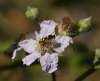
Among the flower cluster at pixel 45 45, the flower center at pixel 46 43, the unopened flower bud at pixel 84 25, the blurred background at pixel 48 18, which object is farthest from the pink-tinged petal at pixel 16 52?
the blurred background at pixel 48 18

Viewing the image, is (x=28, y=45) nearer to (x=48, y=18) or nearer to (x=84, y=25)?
(x=84, y=25)

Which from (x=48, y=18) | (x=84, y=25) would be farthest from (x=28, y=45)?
(x=48, y=18)

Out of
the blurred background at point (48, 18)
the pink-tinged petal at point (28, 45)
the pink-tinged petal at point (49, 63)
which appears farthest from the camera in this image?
the blurred background at point (48, 18)

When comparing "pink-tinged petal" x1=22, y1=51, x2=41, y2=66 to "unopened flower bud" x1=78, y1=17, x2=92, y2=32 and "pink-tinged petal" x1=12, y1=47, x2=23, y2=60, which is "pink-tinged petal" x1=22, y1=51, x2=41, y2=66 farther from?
"unopened flower bud" x1=78, y1=17, x2=92, y2=32

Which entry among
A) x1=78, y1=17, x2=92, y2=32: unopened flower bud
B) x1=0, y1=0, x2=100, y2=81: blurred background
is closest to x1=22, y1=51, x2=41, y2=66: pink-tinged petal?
x1=78, y1=17, x2=92, y2=32: unopened flower bud

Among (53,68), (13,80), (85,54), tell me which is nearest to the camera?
(53,68)

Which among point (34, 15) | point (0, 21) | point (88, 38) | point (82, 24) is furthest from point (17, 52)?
point (88, 38)

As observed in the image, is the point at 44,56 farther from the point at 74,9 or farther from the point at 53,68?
the point at 74,9

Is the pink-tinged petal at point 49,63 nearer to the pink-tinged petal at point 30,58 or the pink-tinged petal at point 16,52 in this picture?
the pink-tinged petal at point 30,58
